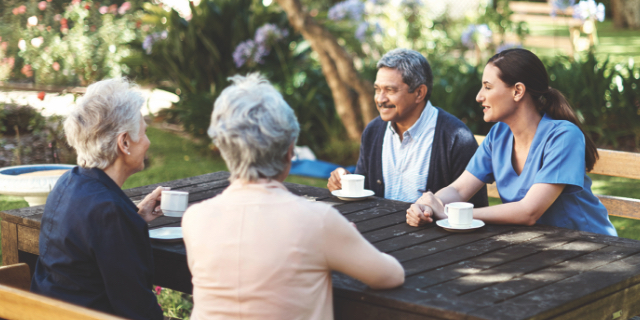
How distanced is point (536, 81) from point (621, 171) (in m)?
0.95

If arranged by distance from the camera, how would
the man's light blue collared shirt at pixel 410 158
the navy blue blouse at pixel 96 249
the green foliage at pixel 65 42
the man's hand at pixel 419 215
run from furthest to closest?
1. the green foliage at pixel 65 42
2. the man's light blue collared shirt at pixel 410 158
3. the man's hand at pixel 419 215
4. the navy blue blouse at pixel 96 249

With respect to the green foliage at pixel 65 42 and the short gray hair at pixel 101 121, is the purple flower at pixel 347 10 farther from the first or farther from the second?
the short gray hair at pixel 101 121

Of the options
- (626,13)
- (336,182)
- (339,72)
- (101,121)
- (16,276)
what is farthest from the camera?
(626,13)

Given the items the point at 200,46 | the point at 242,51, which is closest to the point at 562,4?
the point at 242,51

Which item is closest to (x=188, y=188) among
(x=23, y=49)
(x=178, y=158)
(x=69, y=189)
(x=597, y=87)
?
(x=69, y=189)

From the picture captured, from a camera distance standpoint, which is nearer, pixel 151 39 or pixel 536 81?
pixel 536 81

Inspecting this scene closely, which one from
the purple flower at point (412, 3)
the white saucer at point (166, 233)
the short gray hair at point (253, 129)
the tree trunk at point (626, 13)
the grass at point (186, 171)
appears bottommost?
the grass at point (186, 171)

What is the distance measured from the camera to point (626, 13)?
746 inches

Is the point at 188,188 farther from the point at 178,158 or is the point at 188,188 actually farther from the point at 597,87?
the point at 597,87

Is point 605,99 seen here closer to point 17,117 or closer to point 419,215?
point 419,215

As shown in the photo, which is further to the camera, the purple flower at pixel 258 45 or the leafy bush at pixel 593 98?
the purple flower at pixel 258 45

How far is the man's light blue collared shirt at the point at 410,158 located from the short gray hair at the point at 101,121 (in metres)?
1.68

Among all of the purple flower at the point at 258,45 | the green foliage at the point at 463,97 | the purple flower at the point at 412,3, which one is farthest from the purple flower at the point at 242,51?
the green foliage at the point at 463,97

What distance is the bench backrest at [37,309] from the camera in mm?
1583
